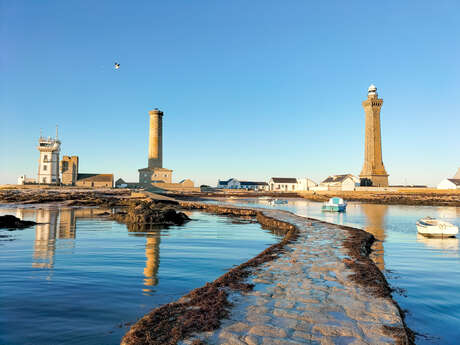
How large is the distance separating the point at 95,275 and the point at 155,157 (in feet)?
277

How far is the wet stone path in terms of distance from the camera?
5051mm

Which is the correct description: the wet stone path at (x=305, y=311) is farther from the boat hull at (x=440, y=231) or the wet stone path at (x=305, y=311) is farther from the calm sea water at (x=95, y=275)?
the boat hull at (x=440, y=231)

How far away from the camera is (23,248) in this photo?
46.4ft

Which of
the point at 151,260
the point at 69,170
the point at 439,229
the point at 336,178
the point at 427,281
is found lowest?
the point at 427,281

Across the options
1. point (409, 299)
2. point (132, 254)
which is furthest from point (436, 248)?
point (132, 254)

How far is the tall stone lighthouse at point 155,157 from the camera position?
9100cm

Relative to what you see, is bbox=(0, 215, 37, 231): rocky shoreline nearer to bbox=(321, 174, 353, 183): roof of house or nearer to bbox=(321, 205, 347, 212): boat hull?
bbox=(321, 205, 347, 212): boat hull

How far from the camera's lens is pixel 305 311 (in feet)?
20.4

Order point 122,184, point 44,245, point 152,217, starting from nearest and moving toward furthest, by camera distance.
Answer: point 44,245
point 152,217
point 122,184

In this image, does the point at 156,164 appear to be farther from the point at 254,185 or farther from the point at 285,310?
the point at 285,310

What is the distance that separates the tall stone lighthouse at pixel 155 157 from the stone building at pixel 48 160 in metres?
27.2

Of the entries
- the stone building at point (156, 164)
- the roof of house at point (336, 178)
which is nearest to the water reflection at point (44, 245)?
the stone building at point (156, 164)

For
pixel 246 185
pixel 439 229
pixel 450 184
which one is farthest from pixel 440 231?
pixel 246 185

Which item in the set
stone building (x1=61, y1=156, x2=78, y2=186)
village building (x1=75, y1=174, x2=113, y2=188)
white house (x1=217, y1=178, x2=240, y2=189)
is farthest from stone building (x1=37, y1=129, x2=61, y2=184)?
white house (x1=217, y1=178, x2=240, y2=189)
